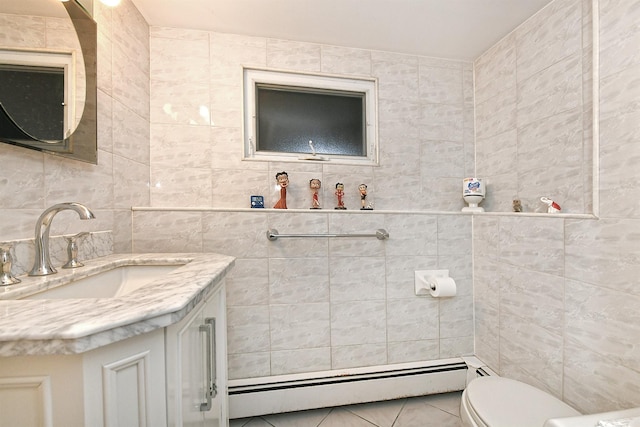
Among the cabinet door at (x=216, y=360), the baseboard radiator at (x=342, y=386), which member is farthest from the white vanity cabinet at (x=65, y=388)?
the baseboard radiator at (x=342, y=386)

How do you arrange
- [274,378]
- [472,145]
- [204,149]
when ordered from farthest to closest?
[472,145]
[204,149]
[274,378]

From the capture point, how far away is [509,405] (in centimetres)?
99

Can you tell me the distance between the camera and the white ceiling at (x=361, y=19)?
1351mm

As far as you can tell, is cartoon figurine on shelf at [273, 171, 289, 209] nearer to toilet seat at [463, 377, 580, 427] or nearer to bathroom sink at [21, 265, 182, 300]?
bathroom sink at [21, 265, 182, 300]

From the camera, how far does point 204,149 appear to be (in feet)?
5.14

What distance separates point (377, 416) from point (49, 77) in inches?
81.5

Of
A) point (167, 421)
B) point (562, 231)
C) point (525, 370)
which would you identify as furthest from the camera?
point (525, 370)

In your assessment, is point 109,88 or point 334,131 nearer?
point 109,88

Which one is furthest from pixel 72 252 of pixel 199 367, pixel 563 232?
pixel 563 232

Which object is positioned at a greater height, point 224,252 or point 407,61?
point 407,61

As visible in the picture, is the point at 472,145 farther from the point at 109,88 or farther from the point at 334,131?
the point at 109,88

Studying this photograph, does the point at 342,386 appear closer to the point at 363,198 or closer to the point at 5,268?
the point at 363,198

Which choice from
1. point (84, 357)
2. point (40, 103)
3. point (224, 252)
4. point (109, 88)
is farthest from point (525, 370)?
point (109, 88)

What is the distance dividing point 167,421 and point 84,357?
24 centimetres
